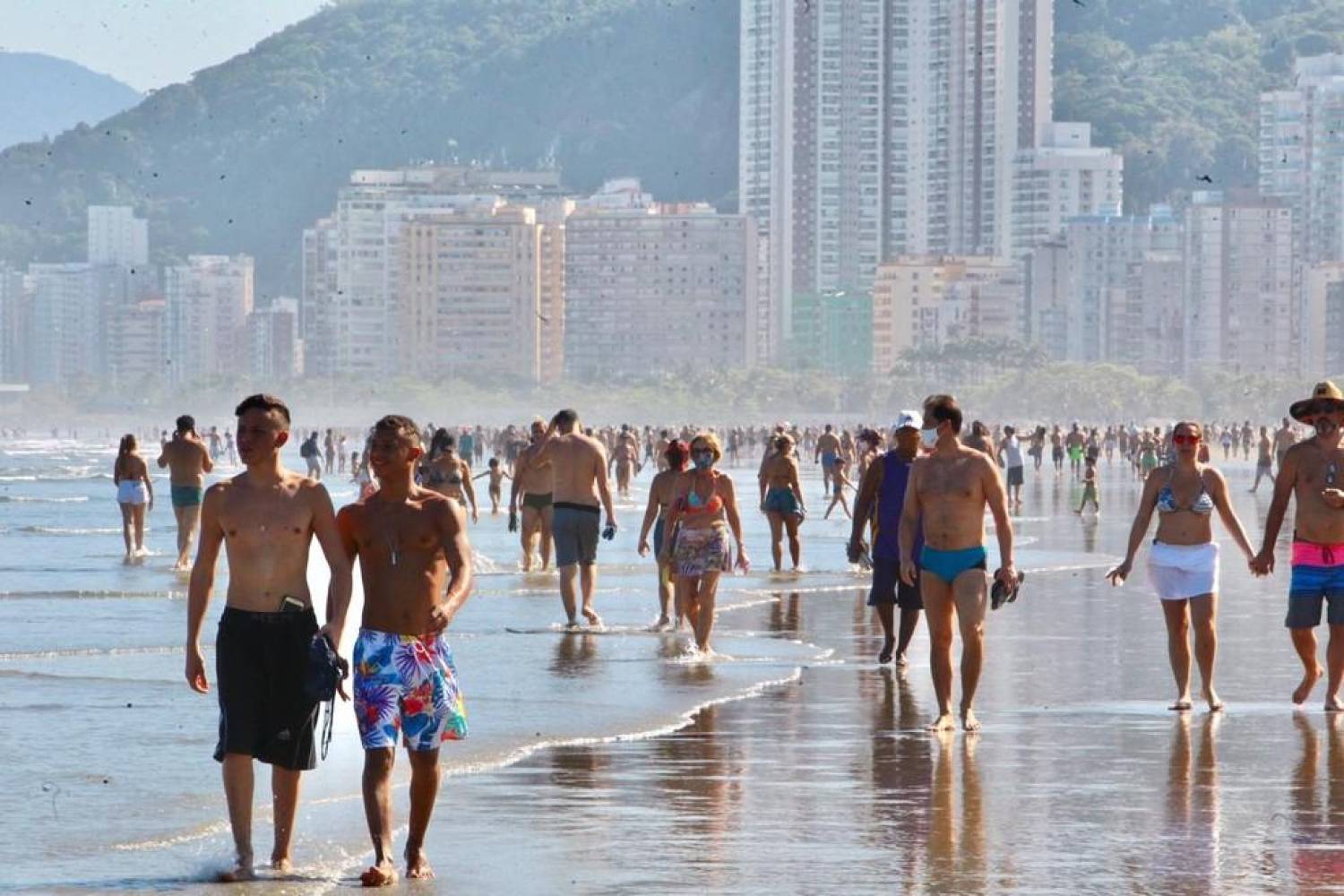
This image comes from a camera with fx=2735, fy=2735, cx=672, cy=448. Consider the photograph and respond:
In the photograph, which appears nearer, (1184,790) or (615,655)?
(1184,790)

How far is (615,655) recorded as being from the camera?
16.4m

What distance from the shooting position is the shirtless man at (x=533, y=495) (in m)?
22.2

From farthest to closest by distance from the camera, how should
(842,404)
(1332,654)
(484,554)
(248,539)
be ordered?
1. (842,404)
2. (484,554)
3. (1332,654)
4. (248,539)

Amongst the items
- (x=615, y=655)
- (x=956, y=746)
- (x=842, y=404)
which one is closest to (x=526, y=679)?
(x=615, y=655)

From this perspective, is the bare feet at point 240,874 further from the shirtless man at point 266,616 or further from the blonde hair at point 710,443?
the blonde hair at point 710,443

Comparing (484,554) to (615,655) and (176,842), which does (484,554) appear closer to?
(615,655)

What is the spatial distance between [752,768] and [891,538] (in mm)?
4183

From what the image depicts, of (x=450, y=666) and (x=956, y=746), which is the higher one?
(x=450, y=666)

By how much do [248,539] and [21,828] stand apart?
1.90 meters

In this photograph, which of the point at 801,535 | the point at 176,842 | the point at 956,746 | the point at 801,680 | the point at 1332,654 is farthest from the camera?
the point at 801,535

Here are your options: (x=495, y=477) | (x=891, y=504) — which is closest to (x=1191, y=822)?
(x=891, y=504)

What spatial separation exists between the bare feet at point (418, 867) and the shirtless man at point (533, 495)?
12.8 metres

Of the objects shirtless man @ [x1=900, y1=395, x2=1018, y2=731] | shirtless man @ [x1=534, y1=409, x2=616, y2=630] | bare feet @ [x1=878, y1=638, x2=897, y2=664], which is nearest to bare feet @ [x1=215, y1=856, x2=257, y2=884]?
shirtless man @ [x1=900, y1=395, x2=1018, y2=731]

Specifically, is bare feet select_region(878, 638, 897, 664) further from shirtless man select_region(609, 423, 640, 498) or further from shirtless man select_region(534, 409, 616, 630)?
shirtless man select_region(609, 423, 640, 498)
